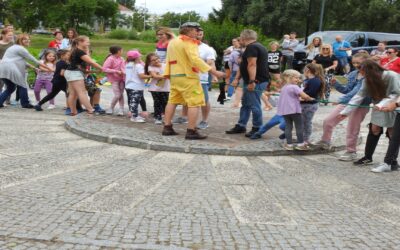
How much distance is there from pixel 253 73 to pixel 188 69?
1130 mm

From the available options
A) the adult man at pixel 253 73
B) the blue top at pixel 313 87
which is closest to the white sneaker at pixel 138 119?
the adult man at pixel 253 73

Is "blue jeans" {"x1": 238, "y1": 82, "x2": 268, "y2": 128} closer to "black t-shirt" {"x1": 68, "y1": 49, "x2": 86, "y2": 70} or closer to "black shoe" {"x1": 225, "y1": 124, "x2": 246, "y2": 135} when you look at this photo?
"black shoe" {"x1": 225, "y1": 124, "x2": 246, "y2": 135}

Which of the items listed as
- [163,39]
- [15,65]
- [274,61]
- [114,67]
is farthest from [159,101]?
[274,61]

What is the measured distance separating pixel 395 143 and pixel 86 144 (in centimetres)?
480

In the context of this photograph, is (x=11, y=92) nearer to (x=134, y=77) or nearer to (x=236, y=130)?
(x=134, y=77)

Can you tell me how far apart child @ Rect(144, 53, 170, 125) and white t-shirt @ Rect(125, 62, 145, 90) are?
0.47 feet

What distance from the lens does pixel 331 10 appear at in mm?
49562

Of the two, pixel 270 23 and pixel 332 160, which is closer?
pixel 332 160

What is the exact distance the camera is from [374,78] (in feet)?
22.9

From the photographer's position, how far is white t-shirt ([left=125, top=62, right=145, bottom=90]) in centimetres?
947

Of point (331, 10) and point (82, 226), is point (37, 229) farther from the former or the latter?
point (331, 10)

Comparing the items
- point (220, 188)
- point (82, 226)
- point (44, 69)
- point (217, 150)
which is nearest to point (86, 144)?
point (217, 150)

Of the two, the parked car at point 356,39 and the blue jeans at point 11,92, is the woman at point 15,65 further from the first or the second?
the parked car at point 356,39

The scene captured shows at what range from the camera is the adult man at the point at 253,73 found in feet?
27.1
